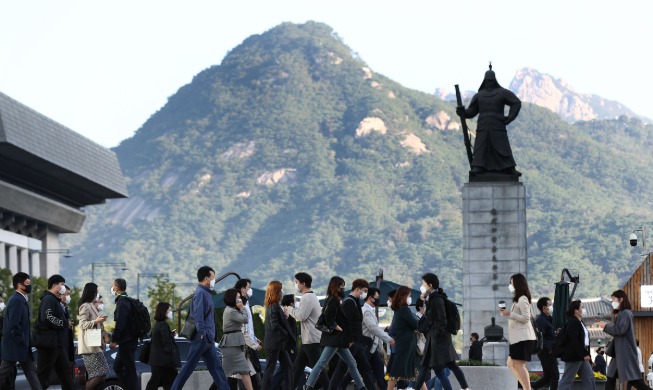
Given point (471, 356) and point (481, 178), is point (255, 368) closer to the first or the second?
point (471, 356)

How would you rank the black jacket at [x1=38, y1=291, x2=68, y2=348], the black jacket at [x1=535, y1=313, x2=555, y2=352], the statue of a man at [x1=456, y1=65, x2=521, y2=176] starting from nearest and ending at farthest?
1. the black jacket at [x1=38, y1=291, x2=68, y2=348]
2. the black jacket at [x1=535, y1=313, x2=555, y2=352]
3. the statue of a man at [x1=456, y1=65, x2=521, y2=176]

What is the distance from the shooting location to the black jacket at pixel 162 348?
23688 mm

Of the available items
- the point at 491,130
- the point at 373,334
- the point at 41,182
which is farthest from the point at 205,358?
the point at 41,182

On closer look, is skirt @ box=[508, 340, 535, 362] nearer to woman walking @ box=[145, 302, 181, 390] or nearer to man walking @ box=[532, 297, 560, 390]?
man walking @ box=[532, 297, 560, 390]

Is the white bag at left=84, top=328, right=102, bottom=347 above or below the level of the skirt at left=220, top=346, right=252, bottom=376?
above

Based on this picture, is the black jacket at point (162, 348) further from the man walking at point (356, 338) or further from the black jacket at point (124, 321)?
the man walking at point (356, 338)

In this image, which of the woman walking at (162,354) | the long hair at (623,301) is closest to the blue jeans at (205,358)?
the woman walking at (162,354)

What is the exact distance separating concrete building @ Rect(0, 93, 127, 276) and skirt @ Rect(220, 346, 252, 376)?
79.5m

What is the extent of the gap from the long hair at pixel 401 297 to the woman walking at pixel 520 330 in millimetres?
1547

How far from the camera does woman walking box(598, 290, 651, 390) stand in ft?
77.8

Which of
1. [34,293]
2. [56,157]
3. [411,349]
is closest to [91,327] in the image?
[411,349]

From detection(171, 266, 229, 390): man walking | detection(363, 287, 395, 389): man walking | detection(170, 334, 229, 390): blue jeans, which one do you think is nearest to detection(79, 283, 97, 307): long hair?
detection(171, 266, 229, 390): man walking

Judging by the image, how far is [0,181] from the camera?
103125 millimetres

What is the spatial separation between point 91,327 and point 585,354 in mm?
7277
